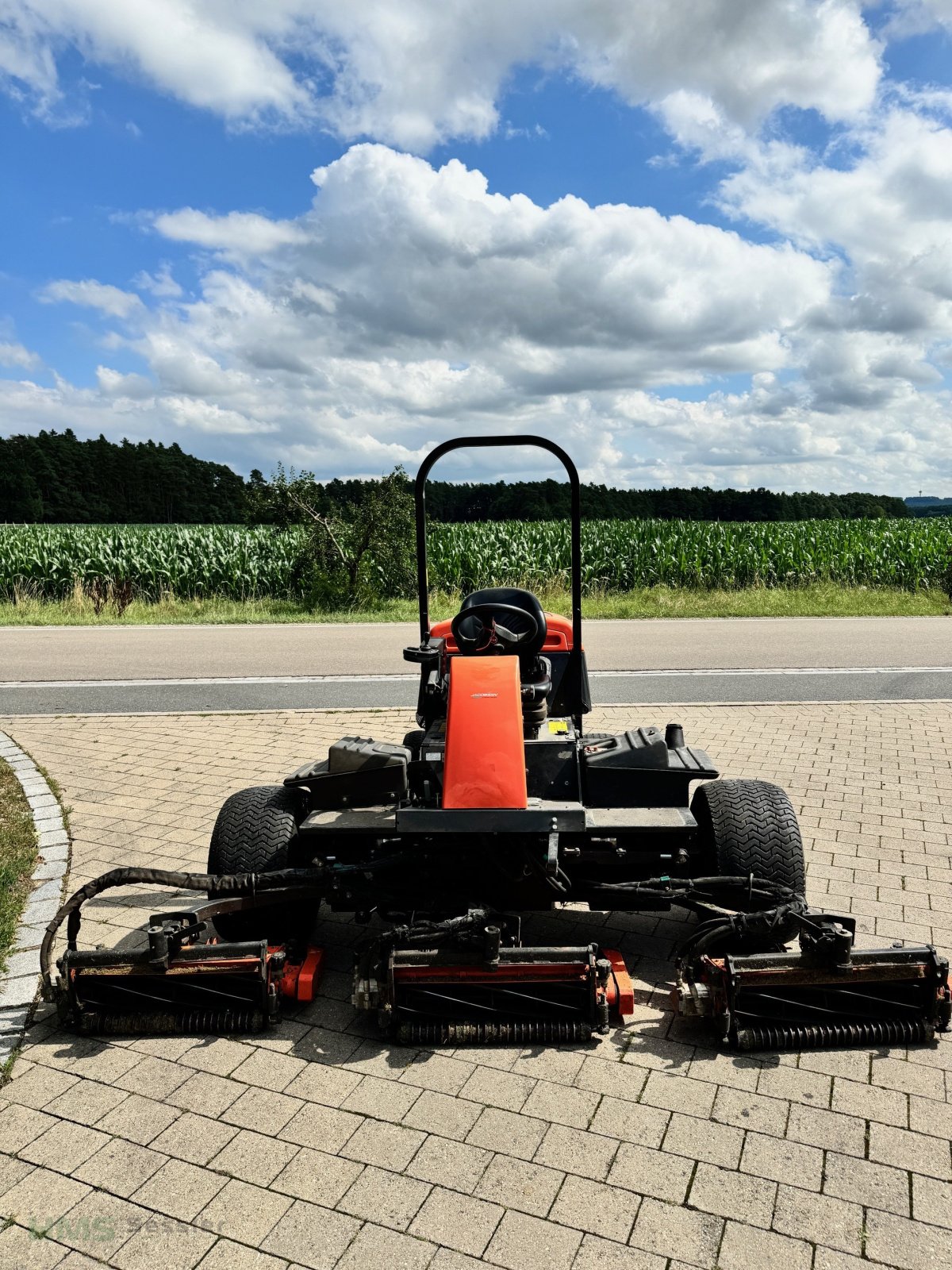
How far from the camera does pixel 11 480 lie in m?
54.3

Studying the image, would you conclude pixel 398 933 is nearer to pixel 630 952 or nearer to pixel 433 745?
pixel 433 745

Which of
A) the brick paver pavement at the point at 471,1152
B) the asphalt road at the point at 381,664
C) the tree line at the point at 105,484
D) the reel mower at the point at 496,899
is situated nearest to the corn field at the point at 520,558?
the asphalt road at the point at 381,664

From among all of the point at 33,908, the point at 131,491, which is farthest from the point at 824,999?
the point at 131,491

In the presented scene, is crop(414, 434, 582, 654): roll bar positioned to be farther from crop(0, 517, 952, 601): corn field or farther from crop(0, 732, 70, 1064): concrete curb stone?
crop(0, 517, 952, 601): corn field

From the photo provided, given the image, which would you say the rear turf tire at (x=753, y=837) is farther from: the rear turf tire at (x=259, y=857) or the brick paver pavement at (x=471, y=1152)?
the rear turf tire at (x=259, y=857)

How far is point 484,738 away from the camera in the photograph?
11.3 feet

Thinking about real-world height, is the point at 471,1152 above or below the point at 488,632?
below

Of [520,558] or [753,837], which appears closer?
[753,837]

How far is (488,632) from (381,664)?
23.9 ft

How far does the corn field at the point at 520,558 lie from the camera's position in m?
19.4

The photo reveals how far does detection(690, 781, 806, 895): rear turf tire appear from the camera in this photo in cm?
371

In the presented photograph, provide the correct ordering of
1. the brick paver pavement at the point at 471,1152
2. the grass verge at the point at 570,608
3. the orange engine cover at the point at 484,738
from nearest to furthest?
the brick paver pavement at the point at 471,1152, the orange engine cover at the point at 484,738, the grass verge at the point at 570,608

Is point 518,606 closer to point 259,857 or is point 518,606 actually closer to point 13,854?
point 259,857

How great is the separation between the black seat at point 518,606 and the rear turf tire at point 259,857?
1300 millimetres
